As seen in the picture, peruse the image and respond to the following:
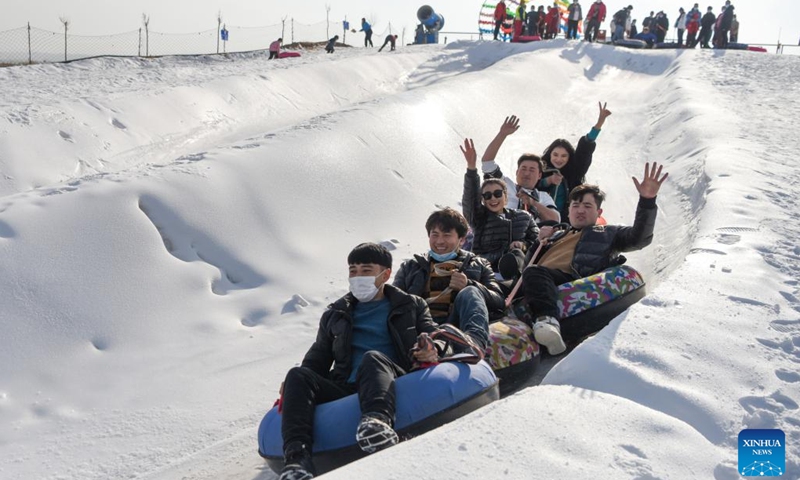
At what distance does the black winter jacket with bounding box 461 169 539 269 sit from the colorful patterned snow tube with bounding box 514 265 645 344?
0.64m

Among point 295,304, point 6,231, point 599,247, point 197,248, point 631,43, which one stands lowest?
point 295,304

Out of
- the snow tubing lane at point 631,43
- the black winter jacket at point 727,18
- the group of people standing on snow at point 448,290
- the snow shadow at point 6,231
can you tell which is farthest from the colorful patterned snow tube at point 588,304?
the black winter jacket at point 727,18

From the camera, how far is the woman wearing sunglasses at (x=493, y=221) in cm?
505

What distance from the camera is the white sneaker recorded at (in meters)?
4.13

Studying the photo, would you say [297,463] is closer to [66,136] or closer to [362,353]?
[362,353]

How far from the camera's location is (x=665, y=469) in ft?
7.91

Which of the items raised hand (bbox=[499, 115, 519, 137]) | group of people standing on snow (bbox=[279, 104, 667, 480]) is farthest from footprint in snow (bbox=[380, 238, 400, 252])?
raised hand (bbox=[499, 115, 519, 137])

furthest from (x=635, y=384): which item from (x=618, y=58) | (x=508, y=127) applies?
(x=618, y=58)

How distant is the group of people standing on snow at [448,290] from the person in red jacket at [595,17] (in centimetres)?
1818

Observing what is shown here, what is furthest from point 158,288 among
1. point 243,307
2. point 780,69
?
point 780,69

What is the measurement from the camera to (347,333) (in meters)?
3.43

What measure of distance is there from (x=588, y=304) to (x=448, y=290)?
92 cm

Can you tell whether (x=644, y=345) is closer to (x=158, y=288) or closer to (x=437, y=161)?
(x=158, y=288)

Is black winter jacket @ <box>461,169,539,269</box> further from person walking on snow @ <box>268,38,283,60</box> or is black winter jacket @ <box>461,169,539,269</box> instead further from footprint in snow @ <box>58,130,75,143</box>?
person walking on snow @ <box>268,38,283,60</box>
